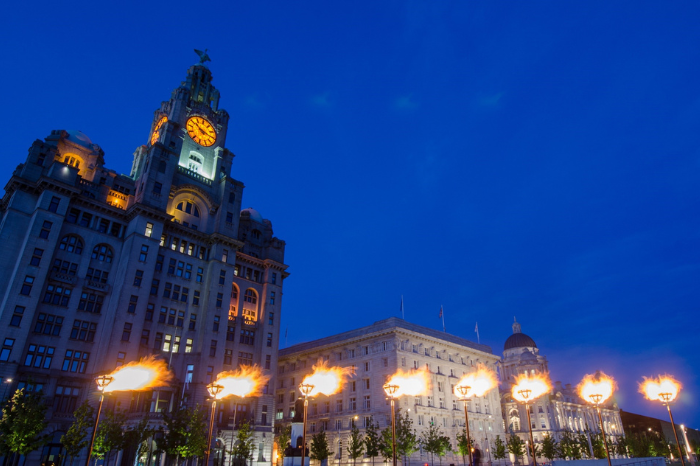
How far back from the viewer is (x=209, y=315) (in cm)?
6869

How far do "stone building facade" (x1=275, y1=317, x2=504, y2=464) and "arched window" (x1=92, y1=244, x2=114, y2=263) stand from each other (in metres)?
36.1

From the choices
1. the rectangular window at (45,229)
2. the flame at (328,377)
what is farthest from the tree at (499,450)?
the rectangular window at (45,229)

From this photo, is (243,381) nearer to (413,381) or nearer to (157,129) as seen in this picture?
(413,381)

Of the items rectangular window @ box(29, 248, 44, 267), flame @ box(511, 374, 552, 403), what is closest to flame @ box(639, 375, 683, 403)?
flame @ box(511, 374, 552, 403)

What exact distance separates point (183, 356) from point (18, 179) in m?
30.9

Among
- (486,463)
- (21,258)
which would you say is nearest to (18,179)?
(21,258)

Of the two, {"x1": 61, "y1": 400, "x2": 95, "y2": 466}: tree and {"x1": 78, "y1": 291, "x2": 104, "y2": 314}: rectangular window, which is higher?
{"x1": 78, "y1": 291, "x2": 104, "y2": 314}: rectangular window

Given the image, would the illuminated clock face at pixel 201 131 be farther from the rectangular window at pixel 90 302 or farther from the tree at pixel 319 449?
the tree at pixel 319 449

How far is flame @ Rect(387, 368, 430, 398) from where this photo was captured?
74750 millimetres

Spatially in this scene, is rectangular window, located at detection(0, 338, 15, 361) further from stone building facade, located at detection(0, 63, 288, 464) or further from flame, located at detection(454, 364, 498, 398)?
flame, located at detection(454, 364, 498, 398)

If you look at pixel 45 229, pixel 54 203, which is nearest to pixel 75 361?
pixel 45 229

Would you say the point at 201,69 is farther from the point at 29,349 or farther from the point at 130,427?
the point at 130,427

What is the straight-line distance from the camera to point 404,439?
221ft

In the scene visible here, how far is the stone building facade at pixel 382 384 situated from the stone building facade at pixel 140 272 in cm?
1487
